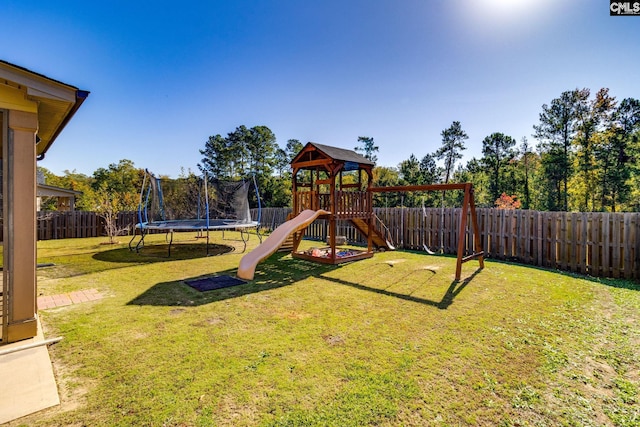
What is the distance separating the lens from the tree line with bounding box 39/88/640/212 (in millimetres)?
24000

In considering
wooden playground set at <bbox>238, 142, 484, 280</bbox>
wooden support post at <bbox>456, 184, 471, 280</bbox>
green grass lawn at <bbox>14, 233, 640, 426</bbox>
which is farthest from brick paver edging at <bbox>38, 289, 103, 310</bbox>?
wooden support post at <bbox>456, 184, 471, 280</bbox>

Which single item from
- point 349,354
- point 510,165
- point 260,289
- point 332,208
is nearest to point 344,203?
point 332,208

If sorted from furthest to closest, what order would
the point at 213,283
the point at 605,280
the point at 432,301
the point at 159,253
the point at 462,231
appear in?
1. the point at 159,253
2. the point at 462,231
3. the point at 605,280
4. the point at 213,283
5. the point at 432,301

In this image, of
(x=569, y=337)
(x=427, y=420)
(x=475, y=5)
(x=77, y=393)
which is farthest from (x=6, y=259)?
(x=475, y=5)

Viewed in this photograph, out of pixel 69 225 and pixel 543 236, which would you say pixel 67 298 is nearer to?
pixel 543 236

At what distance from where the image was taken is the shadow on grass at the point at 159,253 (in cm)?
800

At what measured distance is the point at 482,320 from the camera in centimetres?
377

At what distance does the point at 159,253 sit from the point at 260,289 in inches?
221

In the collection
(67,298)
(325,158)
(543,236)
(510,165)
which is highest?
(510,165)

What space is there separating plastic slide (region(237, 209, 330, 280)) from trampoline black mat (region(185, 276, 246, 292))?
239mm

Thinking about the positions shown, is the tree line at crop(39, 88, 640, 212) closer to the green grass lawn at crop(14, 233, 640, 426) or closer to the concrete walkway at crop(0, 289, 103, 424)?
the green grass lawn at crop(14, 233, 640, 426)

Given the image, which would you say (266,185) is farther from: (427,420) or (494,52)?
(427,420)

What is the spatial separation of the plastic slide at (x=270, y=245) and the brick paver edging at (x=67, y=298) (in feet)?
8.14

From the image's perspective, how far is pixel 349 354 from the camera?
2.88m
